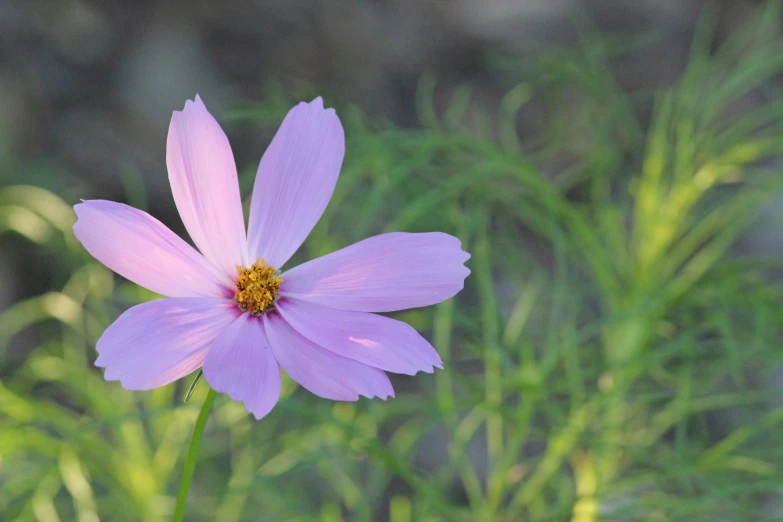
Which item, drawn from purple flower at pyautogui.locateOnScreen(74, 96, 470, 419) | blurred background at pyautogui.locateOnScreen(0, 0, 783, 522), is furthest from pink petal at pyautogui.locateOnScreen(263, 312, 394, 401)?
blurred background at pyautogui.locateOnScreen(0, 0, 783, 522)

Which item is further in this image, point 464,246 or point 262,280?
point 464,246

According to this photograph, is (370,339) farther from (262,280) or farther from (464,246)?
(464,246)

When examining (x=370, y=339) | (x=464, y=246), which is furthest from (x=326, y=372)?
(x=464, y=246)

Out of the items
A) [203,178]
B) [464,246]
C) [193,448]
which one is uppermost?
[464,246]

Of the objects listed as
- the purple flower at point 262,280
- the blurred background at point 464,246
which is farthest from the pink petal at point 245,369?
the blurred background at point 464,246

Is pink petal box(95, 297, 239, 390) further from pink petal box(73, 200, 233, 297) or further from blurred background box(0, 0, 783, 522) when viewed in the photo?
blurred background box(0, 0, 783, 522)

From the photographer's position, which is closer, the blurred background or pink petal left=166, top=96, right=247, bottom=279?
pink petal left=166, top=96, right=247, bottom=279
